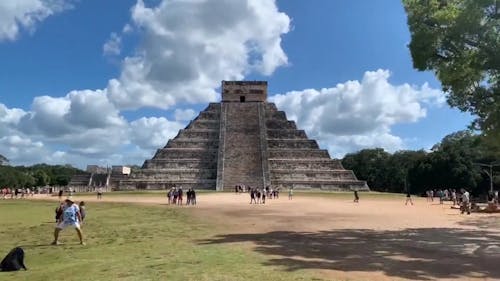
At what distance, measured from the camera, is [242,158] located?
52.9m

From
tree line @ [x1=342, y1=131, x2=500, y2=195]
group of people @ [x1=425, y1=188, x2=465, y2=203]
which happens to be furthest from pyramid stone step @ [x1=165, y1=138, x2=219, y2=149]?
tree line @ [x1=342, y1=131, x2=500, y2=195]

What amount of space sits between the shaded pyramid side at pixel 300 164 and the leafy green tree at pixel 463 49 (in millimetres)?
35602

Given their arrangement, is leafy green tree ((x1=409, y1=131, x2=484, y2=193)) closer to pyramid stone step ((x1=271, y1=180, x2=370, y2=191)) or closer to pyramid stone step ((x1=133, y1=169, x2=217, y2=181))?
pyramid stone step ((x1=271, y1=180, x2=370, y2=191))

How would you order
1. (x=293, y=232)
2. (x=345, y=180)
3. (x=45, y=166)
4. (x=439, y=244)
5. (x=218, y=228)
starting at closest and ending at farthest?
(x=439, y=244) < (x=293, y=232) < (x=218, y=228) < (x=345, y=180) < (x=45, y=166)

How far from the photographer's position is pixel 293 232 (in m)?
14.9

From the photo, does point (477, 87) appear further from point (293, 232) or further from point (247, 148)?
point (247, 148)

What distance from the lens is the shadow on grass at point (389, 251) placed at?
29.9 feet

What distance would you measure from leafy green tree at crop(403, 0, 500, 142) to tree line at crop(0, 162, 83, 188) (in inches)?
3124

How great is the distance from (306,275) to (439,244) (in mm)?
5539

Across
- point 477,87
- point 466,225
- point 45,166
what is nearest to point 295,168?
point 466,225

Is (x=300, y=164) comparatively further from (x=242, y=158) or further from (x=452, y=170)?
(x=452, y=170)

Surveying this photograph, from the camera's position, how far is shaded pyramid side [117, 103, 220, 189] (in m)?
51.2

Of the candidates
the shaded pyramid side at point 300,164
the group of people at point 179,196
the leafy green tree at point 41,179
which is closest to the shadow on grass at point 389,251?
the group of people at point 179,196

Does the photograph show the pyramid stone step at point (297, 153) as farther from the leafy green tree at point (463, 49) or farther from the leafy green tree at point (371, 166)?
the leafy green tree at point (463, 49)
